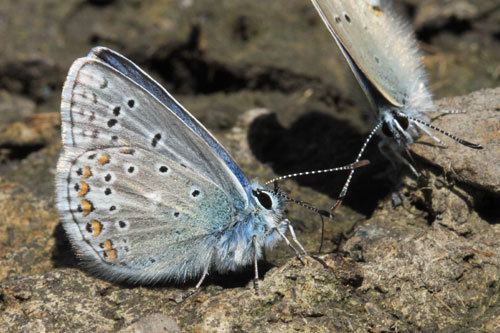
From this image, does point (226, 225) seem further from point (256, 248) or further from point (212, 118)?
point (212, 118)

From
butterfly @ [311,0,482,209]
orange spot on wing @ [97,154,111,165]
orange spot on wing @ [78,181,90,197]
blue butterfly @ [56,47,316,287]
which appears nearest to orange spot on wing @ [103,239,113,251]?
blue butterfly @ [56,47,316,287]

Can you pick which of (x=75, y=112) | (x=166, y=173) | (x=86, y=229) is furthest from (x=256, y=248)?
(x=75, y=112)

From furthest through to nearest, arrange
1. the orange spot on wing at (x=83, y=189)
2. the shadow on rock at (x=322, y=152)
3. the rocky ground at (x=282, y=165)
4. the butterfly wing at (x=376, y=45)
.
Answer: the shadow on rock at (x=322, y=152) → the butterfly wing at (x=376, y=45) → the orange spot on wing at (x=83, y=189) → the rocky ground at (x=282, y=165)

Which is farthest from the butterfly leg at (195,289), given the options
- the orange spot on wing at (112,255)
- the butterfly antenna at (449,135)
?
the butterfly antenna at (449,135)

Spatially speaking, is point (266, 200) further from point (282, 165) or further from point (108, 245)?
point (282, 165)

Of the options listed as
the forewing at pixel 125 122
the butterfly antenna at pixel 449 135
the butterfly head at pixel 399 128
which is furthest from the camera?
the butterfly head at pixel 399 128

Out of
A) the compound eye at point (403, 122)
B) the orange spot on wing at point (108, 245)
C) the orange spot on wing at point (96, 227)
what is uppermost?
the orange spot on wing at point (96, 227)

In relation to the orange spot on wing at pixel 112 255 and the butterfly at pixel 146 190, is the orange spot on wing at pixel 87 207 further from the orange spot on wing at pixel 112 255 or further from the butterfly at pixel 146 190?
the orange spot on wing at pixel 112 255

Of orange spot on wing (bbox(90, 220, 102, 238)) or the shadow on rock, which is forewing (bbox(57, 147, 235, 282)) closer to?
orange spot on wing (bbox(90, 220, 102, 238))
